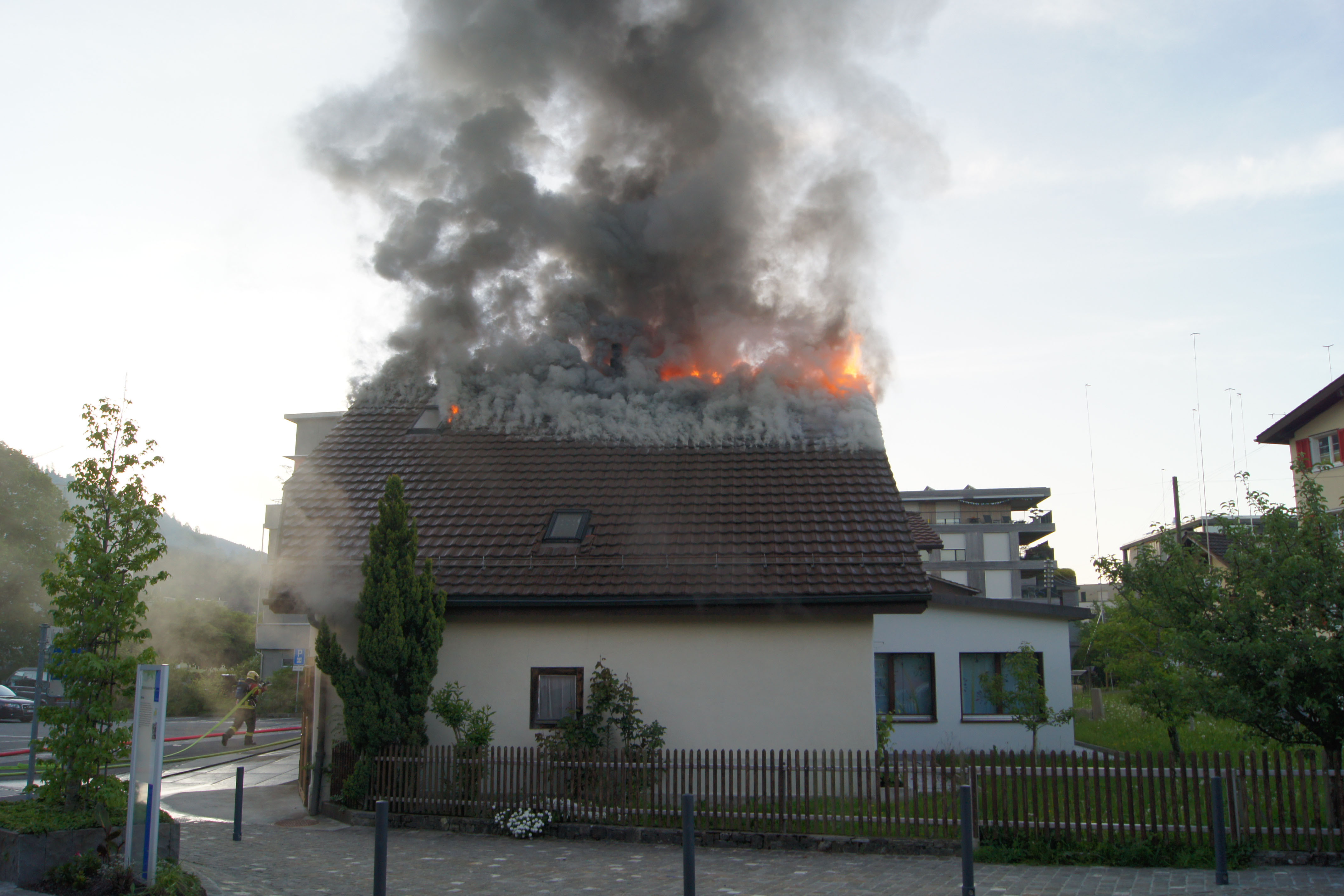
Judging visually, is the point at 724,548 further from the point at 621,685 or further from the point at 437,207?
the point at 437,207

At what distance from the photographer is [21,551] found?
4084cm

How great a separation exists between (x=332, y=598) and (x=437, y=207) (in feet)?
28.4

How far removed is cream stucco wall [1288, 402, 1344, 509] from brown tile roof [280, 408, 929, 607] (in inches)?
796

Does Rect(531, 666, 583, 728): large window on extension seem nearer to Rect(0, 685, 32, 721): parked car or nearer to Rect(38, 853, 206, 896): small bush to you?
Rect(38, 853, 206, 896): small bush

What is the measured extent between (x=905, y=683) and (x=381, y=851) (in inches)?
540

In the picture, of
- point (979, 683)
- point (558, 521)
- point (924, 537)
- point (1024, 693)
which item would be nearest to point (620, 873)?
point (558, 521)

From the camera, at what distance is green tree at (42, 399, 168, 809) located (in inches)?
310

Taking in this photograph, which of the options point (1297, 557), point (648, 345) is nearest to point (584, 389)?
point (648, 345)

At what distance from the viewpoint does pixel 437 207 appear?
721 inches

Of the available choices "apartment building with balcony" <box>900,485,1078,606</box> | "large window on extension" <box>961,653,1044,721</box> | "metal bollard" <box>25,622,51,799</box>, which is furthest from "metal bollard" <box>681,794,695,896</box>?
"apartment building with balcony" <box>900,485,1078,606</box>

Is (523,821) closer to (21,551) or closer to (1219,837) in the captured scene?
(1219,837)

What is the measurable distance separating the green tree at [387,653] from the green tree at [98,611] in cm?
348

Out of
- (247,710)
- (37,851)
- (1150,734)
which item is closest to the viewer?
(37,851)

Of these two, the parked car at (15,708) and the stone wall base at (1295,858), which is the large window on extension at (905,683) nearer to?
the stone wall base at (1295,858)
